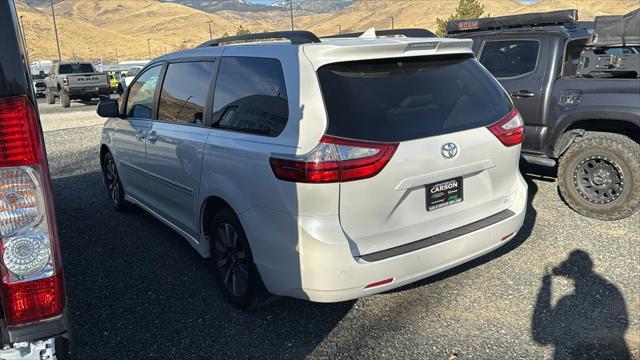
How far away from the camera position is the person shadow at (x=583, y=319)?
288 centimetres

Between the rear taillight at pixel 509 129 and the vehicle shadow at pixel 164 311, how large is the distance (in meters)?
1.50

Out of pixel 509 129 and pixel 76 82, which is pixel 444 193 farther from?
pixel 76 82

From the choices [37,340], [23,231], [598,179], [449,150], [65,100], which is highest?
[23,231]

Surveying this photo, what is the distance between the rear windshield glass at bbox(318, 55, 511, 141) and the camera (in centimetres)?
269

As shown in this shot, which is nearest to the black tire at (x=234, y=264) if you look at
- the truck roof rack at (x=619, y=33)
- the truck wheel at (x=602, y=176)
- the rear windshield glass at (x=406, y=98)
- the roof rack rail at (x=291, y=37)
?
the rear windshield glass at (x=406, y=98)

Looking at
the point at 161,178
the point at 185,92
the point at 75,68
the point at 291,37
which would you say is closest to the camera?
the point at 291,37

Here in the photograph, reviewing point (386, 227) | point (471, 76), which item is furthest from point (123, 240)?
point (471, 76)

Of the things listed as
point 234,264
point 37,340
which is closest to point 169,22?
point 234,264

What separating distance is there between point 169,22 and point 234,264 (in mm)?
167025

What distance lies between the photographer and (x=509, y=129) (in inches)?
130

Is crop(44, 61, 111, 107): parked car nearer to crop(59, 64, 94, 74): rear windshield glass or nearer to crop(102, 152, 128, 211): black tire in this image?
crop(59, 64, 94, 74): rear windshield glass

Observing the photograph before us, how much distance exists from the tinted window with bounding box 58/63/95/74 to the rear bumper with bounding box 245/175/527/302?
74.4ft

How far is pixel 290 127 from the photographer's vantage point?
277 centimetres

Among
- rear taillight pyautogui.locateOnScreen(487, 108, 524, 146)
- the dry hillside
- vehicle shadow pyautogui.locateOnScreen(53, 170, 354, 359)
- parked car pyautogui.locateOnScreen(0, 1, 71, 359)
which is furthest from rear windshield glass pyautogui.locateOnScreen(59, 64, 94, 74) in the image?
the dry hillside
